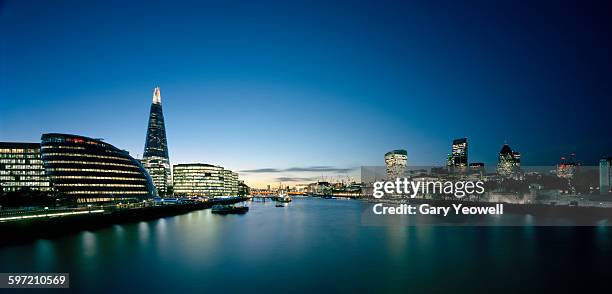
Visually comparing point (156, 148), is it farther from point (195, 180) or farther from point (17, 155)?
point (17, 155)

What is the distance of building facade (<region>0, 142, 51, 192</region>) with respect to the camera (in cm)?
9088

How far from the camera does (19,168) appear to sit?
91.5 meters

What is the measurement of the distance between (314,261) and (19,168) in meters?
92.2

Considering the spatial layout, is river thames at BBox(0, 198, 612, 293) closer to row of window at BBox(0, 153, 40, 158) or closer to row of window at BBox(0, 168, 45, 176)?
row of window at BBox(0, 168, 45, 176)

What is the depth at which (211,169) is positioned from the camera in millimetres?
194750

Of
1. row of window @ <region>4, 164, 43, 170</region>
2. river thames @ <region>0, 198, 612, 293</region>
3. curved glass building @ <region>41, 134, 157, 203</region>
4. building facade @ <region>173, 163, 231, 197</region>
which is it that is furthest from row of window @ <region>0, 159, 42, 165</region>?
building facade @ <region>173, 163, 231, 197</region>

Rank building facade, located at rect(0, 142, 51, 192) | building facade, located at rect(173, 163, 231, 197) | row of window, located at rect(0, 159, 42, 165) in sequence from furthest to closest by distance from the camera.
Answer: building facade, located at rect(173, 163, 231, 197), row of window, located at rect(0, 159, 42, 165), building facade, located at rect(0, 142, 51, 192)

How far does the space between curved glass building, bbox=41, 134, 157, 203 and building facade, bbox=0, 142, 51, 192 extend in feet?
37.9

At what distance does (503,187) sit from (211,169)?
13221 centimetres

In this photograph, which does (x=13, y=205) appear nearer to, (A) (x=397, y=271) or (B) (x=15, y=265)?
(B) (x=15, y=265)

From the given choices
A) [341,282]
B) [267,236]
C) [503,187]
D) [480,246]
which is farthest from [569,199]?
[341,282]

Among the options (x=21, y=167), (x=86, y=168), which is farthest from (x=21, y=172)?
(x=86, y=168)

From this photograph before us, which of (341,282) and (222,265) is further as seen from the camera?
(222,265)

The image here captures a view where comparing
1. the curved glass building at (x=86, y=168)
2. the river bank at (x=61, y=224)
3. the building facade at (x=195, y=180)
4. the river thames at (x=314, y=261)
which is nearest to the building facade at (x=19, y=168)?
the curved glass building at (x=86, y=168)
